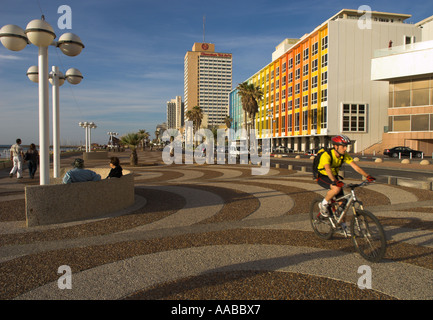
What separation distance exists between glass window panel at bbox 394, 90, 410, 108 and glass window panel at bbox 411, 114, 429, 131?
7.94ft

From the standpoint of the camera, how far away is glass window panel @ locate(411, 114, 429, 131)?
42.5 metres

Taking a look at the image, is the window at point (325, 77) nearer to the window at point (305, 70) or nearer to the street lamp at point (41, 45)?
the window at point (305, 70)

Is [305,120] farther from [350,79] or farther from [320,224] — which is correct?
[320,224]

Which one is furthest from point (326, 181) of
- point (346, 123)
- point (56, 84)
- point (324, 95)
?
point (324, 95)

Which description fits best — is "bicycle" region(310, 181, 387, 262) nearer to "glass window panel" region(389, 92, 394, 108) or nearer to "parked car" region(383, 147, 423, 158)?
"parked car" region(383, 147, 423, 158)

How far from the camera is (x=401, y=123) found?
44.9 m

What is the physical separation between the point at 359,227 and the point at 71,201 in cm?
561

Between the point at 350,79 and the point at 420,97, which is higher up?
the point at 350,79

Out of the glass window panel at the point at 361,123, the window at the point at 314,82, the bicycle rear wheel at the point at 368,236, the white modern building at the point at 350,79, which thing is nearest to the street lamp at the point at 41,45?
the bicycle rear wheel at the point at 368,236

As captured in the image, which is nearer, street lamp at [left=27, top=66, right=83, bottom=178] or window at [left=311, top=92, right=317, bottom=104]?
street lamp at [left=27, top=66, right=83, bottom=178]

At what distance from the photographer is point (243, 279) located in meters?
3.76

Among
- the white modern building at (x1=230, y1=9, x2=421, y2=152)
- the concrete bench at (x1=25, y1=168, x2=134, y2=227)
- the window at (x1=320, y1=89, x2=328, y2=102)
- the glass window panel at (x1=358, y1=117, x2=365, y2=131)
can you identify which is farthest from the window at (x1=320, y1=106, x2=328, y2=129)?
the concrete bench at (x1=25, y1=168, x2=134, y2=227)

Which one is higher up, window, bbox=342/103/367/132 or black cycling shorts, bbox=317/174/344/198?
window, bbox=342/103/367/132

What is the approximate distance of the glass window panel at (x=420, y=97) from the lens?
42438mm
